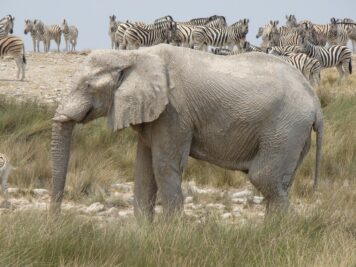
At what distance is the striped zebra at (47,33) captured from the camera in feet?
103

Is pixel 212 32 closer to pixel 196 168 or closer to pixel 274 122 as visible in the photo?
pixel 196 168

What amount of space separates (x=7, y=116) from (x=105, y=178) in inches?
106

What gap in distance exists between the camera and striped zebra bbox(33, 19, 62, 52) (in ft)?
103

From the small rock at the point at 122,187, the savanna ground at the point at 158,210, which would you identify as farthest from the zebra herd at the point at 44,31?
the small rock at the point at 122,187

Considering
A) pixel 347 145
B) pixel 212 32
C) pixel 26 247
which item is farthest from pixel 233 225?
pixel 212 32

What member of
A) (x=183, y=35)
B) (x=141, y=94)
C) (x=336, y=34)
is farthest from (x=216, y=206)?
(x=336, y=34)

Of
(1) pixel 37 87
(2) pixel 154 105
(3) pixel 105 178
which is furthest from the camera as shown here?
(1) pixel 37 87

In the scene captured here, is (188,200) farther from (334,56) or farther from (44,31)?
(44,31)

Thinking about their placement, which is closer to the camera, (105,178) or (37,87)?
(105,178)

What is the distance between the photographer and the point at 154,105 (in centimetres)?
653

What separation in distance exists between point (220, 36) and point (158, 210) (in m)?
18.6

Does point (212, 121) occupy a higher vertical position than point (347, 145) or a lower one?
higher

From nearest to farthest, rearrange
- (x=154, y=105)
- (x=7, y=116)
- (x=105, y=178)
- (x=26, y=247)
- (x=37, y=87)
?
(x=26, y=247)
(x=154, y=105)
(x=105, y=178)
(x=7, y=116)
(x=37, y=87)

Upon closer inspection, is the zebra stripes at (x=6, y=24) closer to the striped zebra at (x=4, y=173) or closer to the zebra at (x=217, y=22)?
the zebra at (x=217, y=22)
